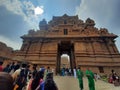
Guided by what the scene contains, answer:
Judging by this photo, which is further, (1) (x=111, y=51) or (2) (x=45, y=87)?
(1) (x=111, y=51)

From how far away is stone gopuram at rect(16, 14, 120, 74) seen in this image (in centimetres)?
2066

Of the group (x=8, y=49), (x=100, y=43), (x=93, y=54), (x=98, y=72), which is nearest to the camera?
(x=98, y=72)

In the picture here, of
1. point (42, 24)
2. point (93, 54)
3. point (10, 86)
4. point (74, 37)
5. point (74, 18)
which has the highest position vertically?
point (74, 18)

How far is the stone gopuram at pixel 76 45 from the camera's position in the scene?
20.7 m

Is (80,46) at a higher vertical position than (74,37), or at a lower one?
lower

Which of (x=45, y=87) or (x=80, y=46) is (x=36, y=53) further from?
(x=45, y=87)

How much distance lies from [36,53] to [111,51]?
13654 mm

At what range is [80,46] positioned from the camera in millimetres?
22844

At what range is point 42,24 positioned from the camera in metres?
27.8

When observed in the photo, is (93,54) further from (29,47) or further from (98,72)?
(29,47)

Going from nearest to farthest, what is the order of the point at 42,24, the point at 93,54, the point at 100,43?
the point at 93,54 < the point at 100,43 < the point at 42,24

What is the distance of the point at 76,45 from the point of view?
75.4 ft

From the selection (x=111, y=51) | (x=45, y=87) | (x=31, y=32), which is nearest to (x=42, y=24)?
(x=31, y=32)

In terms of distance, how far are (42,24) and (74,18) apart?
7746mm
